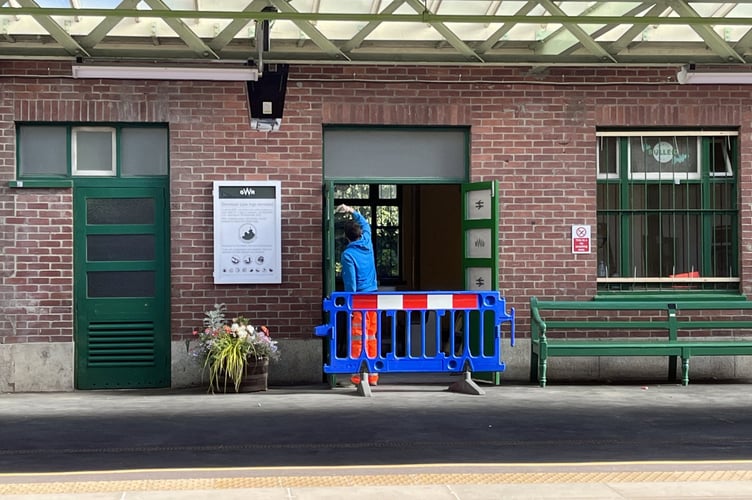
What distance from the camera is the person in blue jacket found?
507 inches

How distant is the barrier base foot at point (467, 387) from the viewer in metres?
12.8

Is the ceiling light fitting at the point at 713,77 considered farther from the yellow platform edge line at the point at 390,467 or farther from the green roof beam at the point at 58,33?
the green roof beam at the point at 58,33

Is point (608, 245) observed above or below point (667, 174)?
below

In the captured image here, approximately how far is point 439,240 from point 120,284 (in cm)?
615

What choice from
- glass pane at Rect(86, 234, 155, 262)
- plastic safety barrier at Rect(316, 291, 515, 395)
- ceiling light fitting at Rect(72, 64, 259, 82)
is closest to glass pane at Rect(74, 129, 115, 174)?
glass pane at Rect(86, 234, 155, 262)

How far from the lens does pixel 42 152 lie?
13562mm

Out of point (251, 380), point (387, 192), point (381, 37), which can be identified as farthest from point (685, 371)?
point (387, 192)

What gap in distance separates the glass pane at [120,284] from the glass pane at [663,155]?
6081mm

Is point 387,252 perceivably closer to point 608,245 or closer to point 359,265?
point 608,245

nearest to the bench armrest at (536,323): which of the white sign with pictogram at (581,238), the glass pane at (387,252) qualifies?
the white sign with pictogram at (581,238)

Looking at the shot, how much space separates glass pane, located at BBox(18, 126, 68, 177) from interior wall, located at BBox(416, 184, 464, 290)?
6458 mm

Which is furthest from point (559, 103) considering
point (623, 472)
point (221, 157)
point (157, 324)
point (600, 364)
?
point (623, 472)

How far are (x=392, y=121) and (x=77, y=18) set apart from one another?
380cm

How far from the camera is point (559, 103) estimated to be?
14188mm
